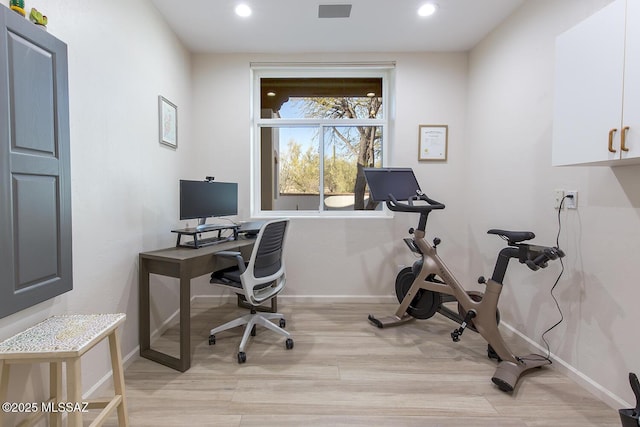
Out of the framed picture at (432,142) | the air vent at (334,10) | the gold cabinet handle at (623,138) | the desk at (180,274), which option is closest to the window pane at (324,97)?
the framed picture at (432,142)

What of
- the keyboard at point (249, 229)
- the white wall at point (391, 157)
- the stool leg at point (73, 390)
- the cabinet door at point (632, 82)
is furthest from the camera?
the white wall at point (391, 157)

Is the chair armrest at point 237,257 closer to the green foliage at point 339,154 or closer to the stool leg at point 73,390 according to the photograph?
the stool leg at point 73,390

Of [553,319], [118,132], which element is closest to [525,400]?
[553,319]

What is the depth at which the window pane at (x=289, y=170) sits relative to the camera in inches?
133

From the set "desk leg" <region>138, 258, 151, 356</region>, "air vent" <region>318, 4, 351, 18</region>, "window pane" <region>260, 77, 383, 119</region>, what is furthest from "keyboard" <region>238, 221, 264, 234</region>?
"air vent" <region>318, 4, 351, 18</region>

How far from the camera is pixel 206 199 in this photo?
8.22 ft

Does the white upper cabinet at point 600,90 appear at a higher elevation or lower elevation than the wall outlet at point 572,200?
higher

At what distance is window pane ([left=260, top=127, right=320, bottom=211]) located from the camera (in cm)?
338

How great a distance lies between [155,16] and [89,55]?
1019 millimetres

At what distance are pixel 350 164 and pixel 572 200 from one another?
202 cm

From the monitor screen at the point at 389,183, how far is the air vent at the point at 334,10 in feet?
4.31

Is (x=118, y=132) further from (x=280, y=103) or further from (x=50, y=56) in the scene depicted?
(x=280, y=103)

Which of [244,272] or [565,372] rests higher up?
[244,272]

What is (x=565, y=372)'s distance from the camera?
1.95 metres
